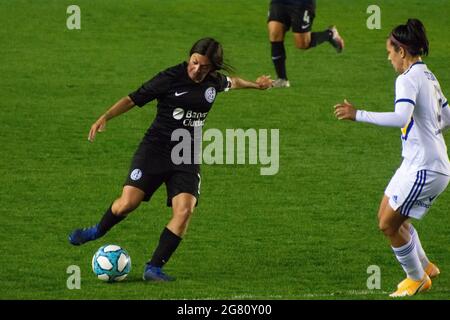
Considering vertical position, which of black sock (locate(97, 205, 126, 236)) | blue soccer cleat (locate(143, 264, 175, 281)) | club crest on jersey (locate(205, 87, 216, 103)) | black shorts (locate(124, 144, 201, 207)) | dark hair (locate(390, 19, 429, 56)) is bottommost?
blue soccer cleat (locate(143, 264, 175, 281))

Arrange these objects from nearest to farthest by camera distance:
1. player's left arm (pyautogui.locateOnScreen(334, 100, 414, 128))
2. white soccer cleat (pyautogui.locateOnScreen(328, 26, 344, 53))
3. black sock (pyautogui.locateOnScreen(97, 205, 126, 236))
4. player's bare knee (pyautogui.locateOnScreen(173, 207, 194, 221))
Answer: player's left arm (pyautogui.locateOnScreen(334, 100, 414, 128))
player's bare knee (pyautogui.locateOnScreen(173, 207, 194, 221))
black sock (pyautogui.locateOnScreen(97, 205, 126, 236))
white soccer cleat (pyautogui.locateOnScreen(328, 26, 344, 53))

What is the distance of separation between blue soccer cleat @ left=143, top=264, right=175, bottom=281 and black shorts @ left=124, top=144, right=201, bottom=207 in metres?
0.66

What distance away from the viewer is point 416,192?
10.3 metres

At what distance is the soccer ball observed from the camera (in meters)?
11.2

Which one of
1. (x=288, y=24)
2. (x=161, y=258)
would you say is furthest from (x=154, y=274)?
(x=288, y=24)

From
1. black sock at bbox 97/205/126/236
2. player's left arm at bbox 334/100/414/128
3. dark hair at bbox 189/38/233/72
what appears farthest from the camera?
black sock at bbox 97/205/126/236

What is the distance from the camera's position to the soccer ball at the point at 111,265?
11250 millimetres

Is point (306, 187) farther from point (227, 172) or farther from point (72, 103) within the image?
point (72, 103)

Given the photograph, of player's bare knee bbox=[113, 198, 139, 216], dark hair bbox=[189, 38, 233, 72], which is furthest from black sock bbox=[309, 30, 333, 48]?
player's bare knee bbox=[113, 198, 139, 216]

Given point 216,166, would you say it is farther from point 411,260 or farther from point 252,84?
point 411,260

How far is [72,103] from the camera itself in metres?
20.0

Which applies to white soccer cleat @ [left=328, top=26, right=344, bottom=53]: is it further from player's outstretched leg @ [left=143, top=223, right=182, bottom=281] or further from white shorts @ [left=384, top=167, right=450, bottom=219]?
white shorts @ [left=384, top=167, right=450, bottom=219]

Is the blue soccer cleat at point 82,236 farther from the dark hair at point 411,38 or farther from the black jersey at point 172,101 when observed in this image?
the dark hair at point 411,38
